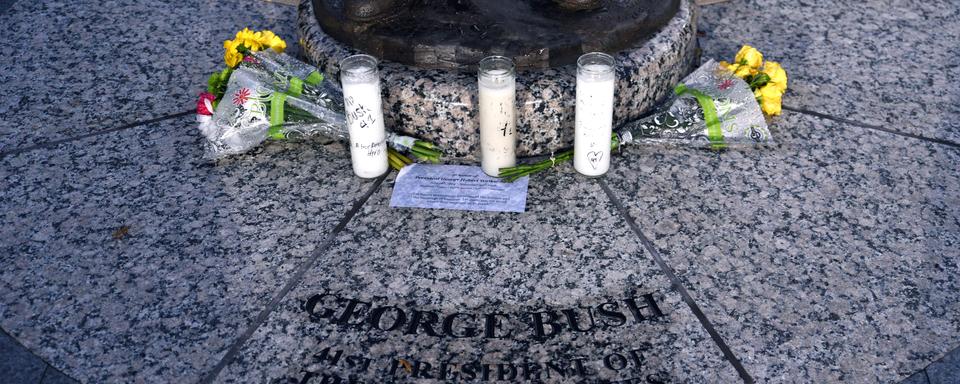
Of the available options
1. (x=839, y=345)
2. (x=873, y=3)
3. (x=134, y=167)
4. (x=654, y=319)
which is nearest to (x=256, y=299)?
(x=134, y=167)

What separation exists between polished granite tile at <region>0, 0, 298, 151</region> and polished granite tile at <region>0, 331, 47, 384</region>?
1.06 m

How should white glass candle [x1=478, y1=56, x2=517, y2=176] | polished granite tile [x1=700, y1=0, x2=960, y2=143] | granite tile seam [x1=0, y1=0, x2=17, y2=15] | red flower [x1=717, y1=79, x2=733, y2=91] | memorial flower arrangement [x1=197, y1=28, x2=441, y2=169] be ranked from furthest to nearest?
granite tile seam [x1=0, y1=0, x2=17, y2=15] → polished granite tile [x1=700, y1=0, x2=960, y2=143] → red flower [x1=717, y1=79, x2=733, y2=91] → memorial flower arrangement [x1=197, y1=28, x2=441, y2=169] → white glass candle [x1=478, y1=56, x2=517, y2=176]

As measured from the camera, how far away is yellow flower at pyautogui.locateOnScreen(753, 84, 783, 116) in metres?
3.23

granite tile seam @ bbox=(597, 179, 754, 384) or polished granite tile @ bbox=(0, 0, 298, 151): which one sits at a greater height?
polished granite tile @ bbox=(0, 0, 298, 151)

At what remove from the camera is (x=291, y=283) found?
263 cm

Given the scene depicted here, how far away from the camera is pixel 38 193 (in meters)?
3.03

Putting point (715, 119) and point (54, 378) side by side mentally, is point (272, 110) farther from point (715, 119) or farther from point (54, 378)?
point (715, 119)

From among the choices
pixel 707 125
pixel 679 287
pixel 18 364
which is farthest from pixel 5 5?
pixel 679 287

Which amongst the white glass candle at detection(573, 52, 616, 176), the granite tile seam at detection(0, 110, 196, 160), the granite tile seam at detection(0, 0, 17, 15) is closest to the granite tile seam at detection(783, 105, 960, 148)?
the white glass candle at detection(573, 52, 616, 176)

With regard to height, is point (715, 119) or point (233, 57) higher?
point (233, 57)

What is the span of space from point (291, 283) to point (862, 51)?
95.9 inches

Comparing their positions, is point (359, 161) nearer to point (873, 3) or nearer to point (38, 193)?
point (38, 193)

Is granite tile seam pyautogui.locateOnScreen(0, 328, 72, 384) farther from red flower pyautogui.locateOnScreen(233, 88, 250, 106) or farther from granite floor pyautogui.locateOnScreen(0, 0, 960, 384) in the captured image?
red flower pyautogui.locateOnScreen(233, 88, 250, 106)

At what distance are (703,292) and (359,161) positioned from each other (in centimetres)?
116
